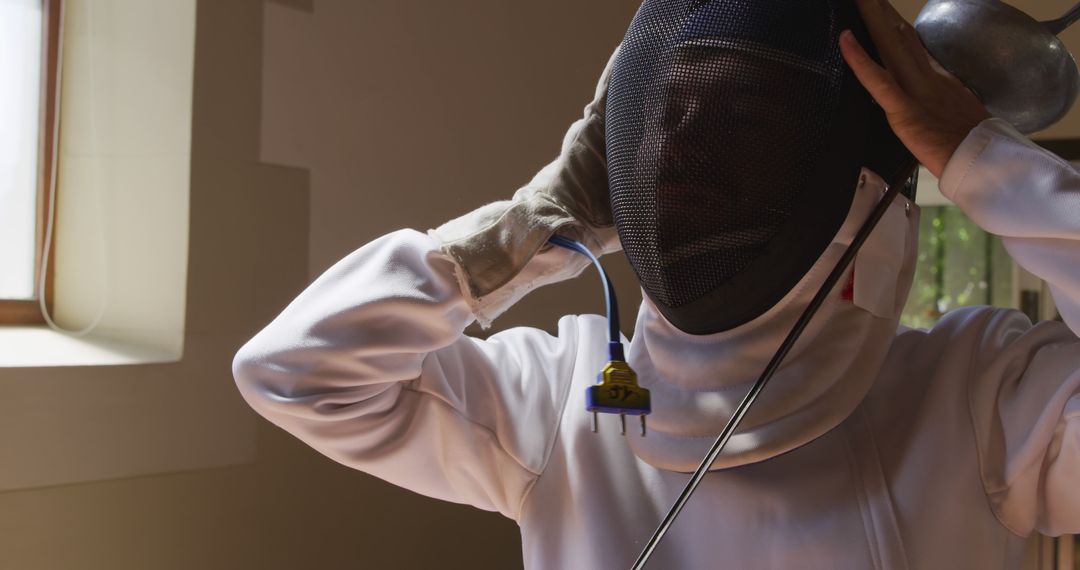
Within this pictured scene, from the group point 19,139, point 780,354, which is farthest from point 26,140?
point 780,354

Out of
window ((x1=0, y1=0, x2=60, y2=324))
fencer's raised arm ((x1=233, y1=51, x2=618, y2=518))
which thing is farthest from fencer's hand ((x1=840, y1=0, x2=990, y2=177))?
window ((x1=0, y1=0, x2=60, y2=324))

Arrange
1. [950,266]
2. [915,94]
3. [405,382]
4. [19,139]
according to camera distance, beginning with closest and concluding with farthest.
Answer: [915,94] → [405,382] → [19,139] → [950,266]

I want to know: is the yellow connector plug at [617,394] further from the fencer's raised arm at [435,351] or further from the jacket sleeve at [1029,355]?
the jacket sleeve at [1029,355]

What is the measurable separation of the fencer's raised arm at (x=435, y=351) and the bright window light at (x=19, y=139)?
0.77m

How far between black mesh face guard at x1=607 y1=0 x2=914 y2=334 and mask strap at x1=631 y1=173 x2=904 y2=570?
0.08 ft

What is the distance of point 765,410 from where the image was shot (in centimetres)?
86

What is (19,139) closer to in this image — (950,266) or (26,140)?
(26,140)

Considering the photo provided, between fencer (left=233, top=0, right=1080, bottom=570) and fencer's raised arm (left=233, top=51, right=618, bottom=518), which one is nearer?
fencer (left=233, top=0, right=1080, bottom=570)

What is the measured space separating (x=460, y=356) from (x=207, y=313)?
0.58 meters

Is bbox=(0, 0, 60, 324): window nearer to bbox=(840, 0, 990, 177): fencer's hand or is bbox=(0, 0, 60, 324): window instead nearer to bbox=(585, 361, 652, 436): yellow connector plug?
bbox=(585, 361, 652, 436): yellow connector plug

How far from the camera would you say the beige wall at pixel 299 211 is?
1343 mm

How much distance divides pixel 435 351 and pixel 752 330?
1.19 ft

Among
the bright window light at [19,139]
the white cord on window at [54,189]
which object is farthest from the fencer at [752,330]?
→ the bright window light at [19,139]

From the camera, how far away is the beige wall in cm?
134
